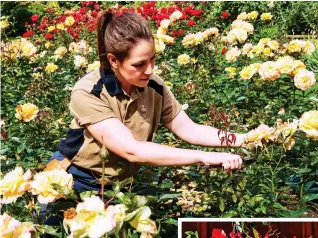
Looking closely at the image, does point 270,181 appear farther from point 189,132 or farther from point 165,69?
point 165,69

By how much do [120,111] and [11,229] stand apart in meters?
0.91

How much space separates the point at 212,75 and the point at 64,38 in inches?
57.0

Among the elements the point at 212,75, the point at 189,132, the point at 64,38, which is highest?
the point at 64,38

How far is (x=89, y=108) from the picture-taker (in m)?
2.04

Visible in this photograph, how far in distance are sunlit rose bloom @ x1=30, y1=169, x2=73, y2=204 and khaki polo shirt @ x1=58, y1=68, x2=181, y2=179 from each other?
0.48 metres

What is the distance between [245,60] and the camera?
13.1 feet

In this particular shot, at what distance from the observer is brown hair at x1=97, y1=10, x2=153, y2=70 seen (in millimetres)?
2028

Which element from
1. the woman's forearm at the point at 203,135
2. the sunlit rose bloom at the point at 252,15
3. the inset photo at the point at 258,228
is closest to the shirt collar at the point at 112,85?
the woman's forearm at the point at 203,135

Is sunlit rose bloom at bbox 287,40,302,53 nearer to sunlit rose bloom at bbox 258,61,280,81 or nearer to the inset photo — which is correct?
sunlit rose bloom at bbox 258,61,280,81

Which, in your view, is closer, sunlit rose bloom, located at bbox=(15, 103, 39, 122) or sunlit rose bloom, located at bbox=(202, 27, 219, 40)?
sunlit rose bloom, located at bbox=(15, 103, 39, 122)

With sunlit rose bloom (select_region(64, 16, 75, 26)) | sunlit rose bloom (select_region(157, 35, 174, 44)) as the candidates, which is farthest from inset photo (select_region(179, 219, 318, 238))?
Answer: sunlit rose bloom (select_region(64, 16, 75, 26))

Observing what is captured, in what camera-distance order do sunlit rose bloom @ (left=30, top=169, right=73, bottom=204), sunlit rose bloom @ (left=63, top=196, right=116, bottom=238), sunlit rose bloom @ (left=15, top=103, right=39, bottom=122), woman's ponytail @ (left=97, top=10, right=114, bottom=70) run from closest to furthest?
sunlit rose bloom @ (left=63, top=196, right=116, bottom=238) → sunlit rose bloom @ (left=30, top=169, right=73, bottom=204) → woman's ponytail @ (left=97, top=10, right=114, bottom=70) → sunlit rose bloom @ (left=15, top=103, right=39, bottom=122)

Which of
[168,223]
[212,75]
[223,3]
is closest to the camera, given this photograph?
[168,223]

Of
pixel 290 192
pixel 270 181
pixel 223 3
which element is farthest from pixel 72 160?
pixel 223 3
